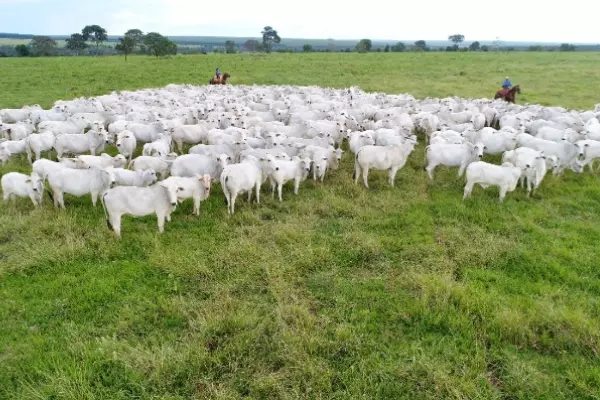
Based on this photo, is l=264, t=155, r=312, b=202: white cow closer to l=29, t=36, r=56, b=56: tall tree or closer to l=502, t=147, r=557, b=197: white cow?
l=502, t=147, r=557, b=197: white cow

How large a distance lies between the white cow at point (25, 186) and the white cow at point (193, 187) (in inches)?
136

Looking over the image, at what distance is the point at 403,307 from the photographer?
786 centimetres

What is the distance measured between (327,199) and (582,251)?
20.2 ft

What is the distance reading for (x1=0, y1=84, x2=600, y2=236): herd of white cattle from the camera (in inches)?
453

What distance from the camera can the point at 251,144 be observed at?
15219 millimetres

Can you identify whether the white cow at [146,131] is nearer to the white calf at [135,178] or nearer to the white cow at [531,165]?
the white calf at [135,178]

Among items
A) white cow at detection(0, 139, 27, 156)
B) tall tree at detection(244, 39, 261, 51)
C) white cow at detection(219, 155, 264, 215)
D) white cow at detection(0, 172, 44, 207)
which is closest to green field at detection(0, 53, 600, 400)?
white cow at detection(0, 172, 44, 207)

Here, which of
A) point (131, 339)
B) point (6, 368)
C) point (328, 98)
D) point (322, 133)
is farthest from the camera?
point (328, 98)

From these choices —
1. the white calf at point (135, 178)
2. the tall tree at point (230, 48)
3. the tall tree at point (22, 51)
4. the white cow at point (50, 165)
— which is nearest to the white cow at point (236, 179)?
the white calf at point (135, 178)

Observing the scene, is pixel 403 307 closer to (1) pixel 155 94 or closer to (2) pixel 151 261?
(2) pixel 151 261

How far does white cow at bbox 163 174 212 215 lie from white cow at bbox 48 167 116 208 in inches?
64.1

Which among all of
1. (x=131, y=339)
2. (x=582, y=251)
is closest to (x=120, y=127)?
(x=131, y=339)

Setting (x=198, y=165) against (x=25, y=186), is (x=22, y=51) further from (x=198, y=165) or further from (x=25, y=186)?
(x=198, y=165)

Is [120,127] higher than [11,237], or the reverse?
[120,127]
